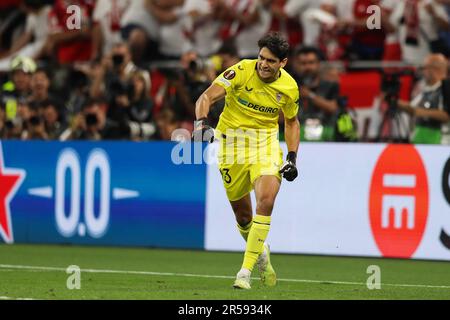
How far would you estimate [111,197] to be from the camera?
59.1 feet

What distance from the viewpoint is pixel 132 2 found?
22.1 m

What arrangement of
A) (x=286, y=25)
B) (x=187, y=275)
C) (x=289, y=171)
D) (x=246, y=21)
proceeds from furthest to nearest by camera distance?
(x=246, y=21) → (x=286, y=25) → (x=187, y=275) → (x=289, y=171)

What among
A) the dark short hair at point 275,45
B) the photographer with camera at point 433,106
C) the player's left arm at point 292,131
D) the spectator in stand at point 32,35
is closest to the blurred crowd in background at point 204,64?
the photographer with camera at point 433,106

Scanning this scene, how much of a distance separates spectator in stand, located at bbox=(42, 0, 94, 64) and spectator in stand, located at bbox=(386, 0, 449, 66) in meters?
5.90

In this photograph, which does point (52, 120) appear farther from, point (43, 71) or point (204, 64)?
point (204, 64)

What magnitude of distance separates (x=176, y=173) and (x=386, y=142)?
3.05 metres

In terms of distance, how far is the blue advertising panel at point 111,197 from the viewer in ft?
58.3

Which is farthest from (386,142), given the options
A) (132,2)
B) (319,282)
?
(132,2)

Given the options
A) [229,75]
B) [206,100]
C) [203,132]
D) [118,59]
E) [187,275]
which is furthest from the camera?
[118,59]

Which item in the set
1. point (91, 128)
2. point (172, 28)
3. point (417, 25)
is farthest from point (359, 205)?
point (172, 28)

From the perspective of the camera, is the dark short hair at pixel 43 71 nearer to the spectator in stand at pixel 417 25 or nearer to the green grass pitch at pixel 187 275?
the green grass pitch at pixel 187 275

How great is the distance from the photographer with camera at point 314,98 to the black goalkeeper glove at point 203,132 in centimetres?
594

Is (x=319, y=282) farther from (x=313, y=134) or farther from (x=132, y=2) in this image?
(x=132, y=2)

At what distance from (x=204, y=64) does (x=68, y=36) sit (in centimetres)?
427
